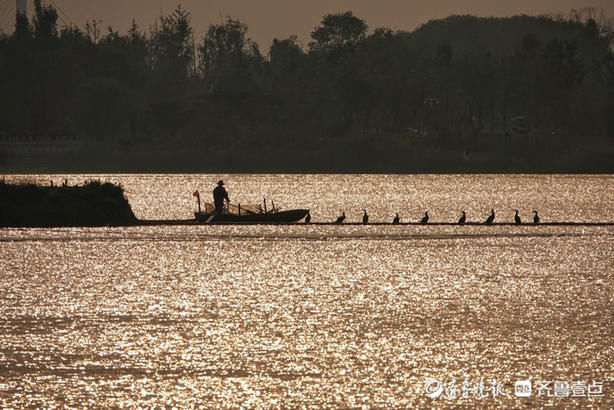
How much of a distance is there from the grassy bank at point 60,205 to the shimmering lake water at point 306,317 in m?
1.15

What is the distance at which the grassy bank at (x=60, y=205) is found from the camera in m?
69.4

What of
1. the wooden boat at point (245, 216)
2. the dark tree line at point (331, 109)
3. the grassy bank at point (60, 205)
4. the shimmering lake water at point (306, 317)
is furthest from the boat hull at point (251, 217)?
the dark tree line at point (331, 109)

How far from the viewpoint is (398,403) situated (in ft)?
84.1

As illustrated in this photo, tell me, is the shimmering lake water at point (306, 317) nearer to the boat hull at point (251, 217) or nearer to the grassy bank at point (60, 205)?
the grassy bank at point (60, 205)

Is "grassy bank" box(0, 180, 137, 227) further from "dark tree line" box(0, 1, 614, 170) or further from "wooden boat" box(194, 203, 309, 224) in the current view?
"dark tree line" box(0, 1, 614, 170)

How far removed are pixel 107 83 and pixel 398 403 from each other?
543ft

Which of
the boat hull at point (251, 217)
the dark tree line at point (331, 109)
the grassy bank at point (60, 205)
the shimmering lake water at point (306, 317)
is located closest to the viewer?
the shimmering lake water at point (306, 317)

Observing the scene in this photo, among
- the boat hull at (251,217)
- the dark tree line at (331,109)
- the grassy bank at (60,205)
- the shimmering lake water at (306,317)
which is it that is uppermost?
the dark tree line at (331,109)

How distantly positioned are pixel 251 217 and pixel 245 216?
0.36 meters

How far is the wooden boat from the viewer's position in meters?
66.6

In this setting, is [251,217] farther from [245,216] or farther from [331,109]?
[331,109]

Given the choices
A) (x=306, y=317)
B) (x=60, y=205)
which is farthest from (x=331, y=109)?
(x=306, y=317)

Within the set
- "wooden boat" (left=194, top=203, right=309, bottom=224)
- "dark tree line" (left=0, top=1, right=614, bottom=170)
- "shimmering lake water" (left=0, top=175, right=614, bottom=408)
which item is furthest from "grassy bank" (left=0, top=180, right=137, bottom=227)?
"dark tree line" (left=0, top=1, right=614, bottom=170)

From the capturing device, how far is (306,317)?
38031 millimetres
